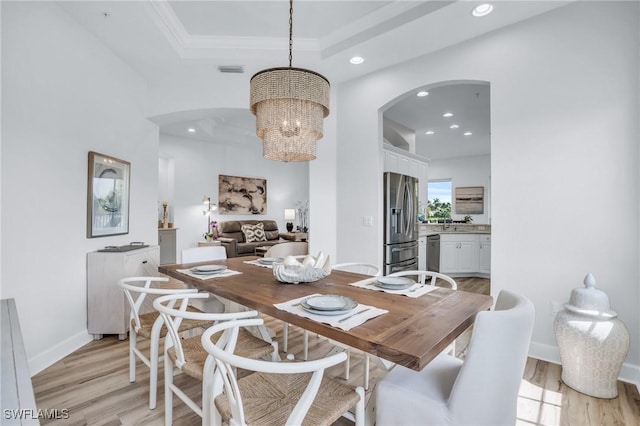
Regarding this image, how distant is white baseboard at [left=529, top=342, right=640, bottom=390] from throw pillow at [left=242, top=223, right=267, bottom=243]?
5878 mm

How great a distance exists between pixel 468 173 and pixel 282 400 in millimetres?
8768

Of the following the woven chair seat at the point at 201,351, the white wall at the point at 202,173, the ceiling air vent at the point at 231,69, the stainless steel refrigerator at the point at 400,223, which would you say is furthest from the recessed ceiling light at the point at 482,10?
the white wall at the point at 202,173

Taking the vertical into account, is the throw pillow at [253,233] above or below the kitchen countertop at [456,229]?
below

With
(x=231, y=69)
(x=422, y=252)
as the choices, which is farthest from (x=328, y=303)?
(x=422, y=252)

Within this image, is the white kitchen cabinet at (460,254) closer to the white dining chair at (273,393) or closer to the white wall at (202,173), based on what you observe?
the white wall at (202,173)

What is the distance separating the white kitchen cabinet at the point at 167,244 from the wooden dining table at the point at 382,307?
14.3 feet

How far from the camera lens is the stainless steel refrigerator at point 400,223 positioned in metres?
3.73

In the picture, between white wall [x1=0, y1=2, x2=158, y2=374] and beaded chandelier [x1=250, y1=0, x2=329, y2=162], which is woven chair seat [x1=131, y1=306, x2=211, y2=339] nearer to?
white wall [x1=0, y1=2, x2=158, y2=374]

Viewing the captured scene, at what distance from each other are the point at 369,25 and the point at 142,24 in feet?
6.67

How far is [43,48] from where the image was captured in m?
2.38

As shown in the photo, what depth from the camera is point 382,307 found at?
55.9 inches

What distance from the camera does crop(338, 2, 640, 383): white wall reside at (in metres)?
2.16

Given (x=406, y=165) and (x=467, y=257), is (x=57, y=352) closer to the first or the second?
(x=406, y=165)

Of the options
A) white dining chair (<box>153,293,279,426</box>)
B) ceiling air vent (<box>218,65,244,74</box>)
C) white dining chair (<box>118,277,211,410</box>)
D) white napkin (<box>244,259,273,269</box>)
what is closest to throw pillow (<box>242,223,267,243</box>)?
ceiling air vent (<box>218,65,244,74</box>)
